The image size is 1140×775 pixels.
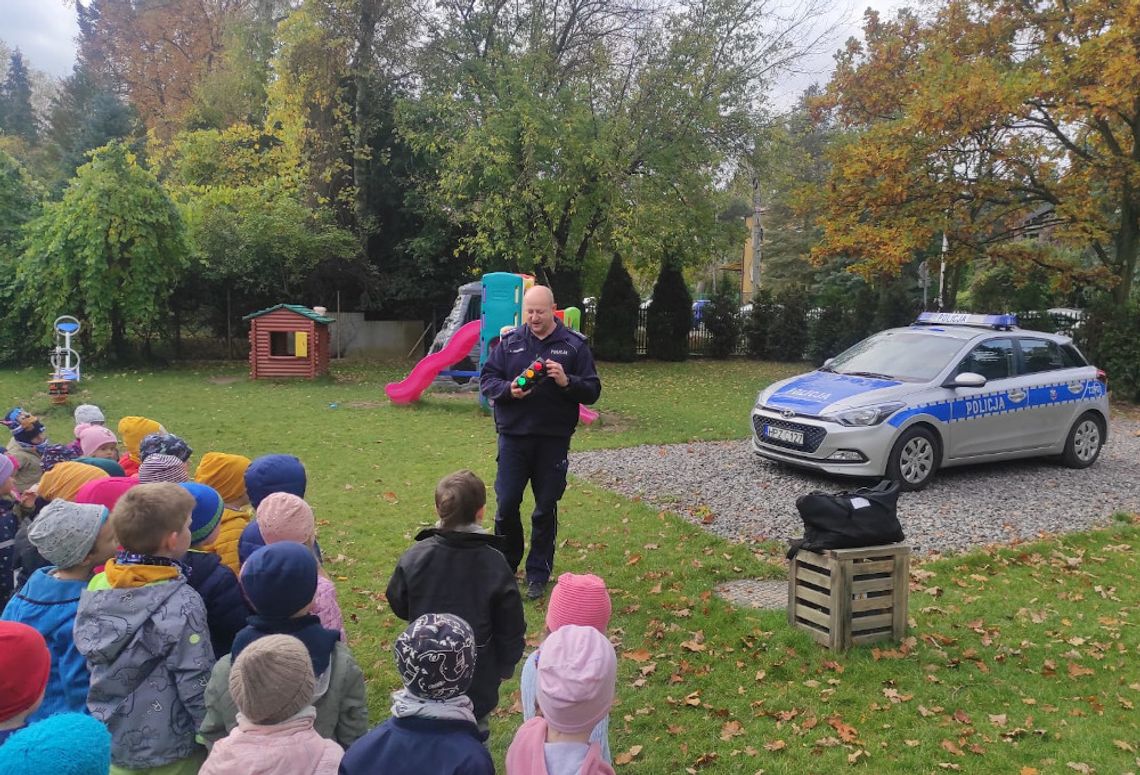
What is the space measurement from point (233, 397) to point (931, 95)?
1539 centimetres

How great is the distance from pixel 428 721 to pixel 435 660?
18 cm

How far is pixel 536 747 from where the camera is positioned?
233cm

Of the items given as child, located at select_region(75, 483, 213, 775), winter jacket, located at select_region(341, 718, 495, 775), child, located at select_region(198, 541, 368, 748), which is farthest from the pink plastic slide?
winter jacket, located at select_region(341, 718, 495, 775)

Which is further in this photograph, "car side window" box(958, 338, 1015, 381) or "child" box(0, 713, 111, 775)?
"car side window" box(958, 338, 1015, 381)

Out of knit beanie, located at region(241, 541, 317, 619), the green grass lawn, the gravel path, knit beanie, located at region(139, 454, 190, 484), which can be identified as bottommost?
the green grass lawn

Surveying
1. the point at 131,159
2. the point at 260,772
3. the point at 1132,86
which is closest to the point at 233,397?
the point at 131,159

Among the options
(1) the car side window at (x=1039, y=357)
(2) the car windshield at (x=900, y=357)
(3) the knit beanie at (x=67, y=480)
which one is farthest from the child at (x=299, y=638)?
(1) the car side window at (x=1039, y=357)

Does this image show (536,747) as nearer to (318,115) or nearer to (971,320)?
(971,320)

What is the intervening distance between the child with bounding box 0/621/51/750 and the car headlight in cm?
770

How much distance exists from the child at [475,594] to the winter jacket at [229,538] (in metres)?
0.89

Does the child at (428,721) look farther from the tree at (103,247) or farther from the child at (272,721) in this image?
the tree at (103,247)

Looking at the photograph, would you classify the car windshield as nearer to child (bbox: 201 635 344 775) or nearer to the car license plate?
the car license plate

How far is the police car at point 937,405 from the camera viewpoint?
338 inches

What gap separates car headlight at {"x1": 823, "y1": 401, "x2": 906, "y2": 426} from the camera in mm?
8523
